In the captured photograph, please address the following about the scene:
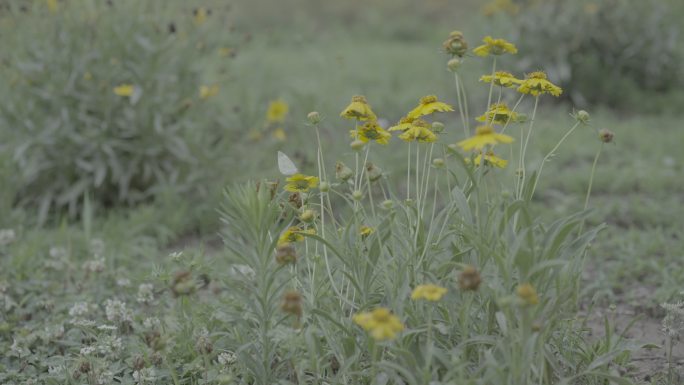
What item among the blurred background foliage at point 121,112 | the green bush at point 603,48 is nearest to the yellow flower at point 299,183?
the blurred background foliage at point 121,112

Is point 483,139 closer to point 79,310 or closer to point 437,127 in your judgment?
point 437,127

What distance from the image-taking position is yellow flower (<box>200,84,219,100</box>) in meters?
3.89

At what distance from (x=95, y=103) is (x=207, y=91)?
541 mm

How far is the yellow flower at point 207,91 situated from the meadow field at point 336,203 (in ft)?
0.08

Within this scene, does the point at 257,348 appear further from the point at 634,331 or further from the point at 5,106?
the point at 5,106

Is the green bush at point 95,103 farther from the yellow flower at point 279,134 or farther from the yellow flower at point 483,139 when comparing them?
the yellow flower at point 483,139

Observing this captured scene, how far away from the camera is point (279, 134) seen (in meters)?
3.98

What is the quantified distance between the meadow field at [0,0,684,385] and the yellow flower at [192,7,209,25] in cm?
5

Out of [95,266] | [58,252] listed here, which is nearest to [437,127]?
[95,266]

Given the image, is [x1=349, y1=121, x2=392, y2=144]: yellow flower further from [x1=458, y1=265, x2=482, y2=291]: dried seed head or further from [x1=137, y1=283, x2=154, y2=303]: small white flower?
[x1=137, y1=283, x2=154, y2=303]: small white flower

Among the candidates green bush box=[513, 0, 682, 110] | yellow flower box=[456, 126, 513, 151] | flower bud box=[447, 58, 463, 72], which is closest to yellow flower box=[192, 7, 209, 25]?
flower bud box=[447, 58, 463, 72]

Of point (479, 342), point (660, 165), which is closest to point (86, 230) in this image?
point (479, 342)

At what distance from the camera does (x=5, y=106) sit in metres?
3.65

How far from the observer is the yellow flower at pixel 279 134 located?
155 inches
